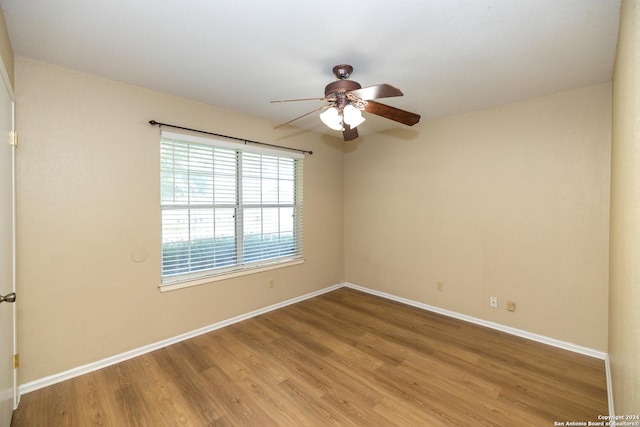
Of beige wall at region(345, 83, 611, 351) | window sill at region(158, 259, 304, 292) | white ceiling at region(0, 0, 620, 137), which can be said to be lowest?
window sill at region(158, 259, 304, 292)

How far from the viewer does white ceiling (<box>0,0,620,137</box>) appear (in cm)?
156

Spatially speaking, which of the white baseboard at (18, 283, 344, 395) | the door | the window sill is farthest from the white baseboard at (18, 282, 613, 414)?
the window sill

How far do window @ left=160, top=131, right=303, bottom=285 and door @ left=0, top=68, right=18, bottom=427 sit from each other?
1042mm

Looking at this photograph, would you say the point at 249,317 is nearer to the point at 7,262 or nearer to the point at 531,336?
the point at 7,262

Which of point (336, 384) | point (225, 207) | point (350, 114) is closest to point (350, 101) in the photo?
point (350, 114)

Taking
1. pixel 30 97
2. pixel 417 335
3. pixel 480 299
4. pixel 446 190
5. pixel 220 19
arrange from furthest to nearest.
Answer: pixel 446 190, pixel 480 299, pixel 417 335, pixel 30 97, pixel 220 19

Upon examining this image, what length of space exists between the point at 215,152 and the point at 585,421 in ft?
12.4

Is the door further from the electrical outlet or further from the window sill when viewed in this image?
the electrical outlet

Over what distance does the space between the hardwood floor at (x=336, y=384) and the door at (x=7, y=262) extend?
0.30m

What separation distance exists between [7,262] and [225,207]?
1.77m

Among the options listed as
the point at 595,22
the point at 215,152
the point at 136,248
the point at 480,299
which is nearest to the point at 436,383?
the point at 480,299

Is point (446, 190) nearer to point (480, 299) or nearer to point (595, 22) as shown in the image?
point (480, 299)

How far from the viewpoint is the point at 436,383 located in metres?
2.20

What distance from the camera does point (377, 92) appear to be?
181 cm
